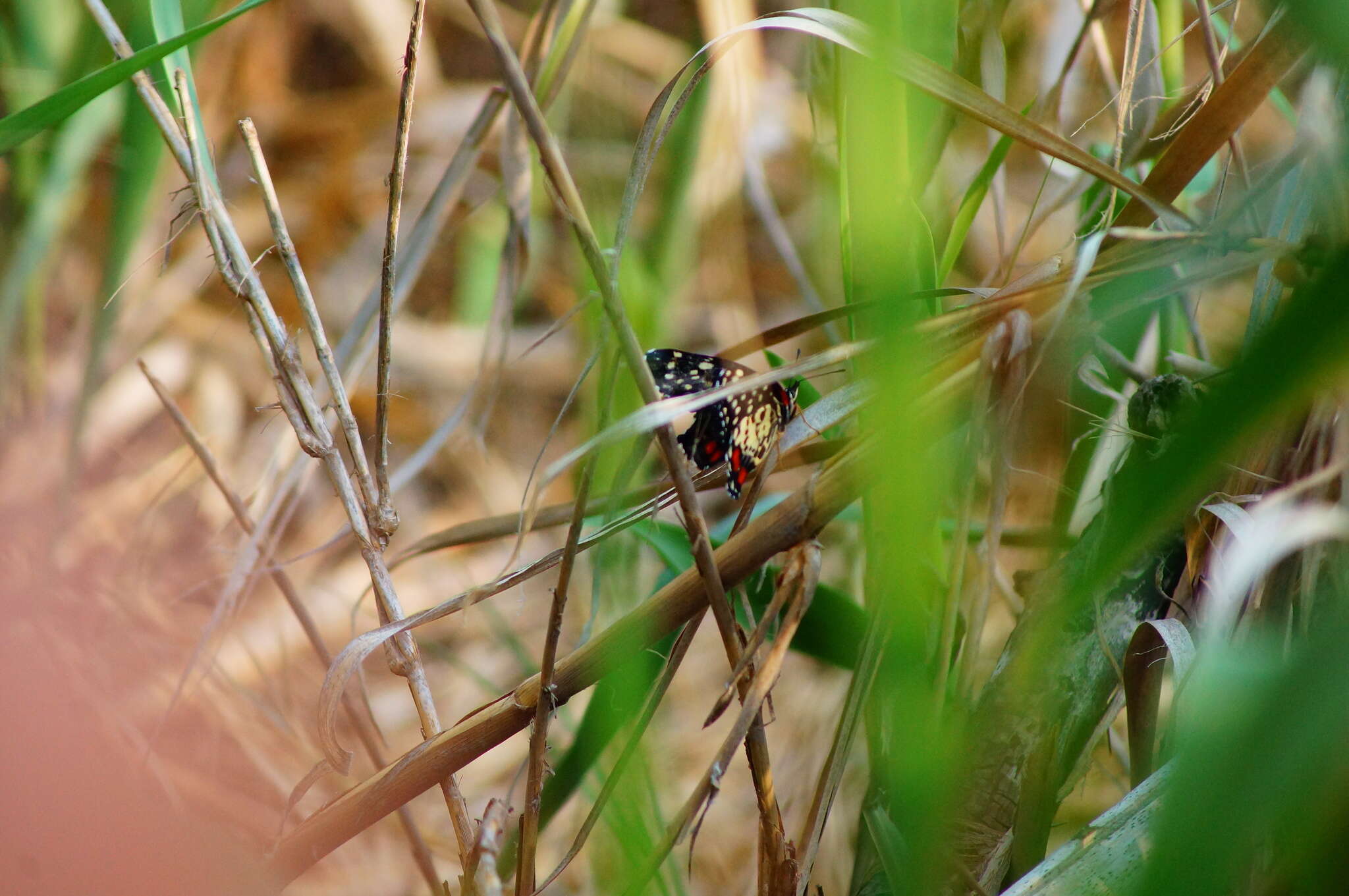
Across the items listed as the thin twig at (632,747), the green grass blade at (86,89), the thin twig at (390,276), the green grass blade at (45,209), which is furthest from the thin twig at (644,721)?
the green grass blade at (45,209)

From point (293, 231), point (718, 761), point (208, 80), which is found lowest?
point (718, 761)

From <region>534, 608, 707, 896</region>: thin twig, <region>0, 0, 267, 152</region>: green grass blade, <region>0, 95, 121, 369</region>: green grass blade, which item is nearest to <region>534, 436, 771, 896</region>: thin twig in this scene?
<region>534, 608, 707, 896</region>: thin twig

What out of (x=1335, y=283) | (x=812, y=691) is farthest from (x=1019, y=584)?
(x=812, y=691)

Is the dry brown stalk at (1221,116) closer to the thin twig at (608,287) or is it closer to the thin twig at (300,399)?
the thin twig at (608,287)

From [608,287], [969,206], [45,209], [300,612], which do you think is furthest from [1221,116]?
[45,209]

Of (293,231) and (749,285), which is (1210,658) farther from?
(293,231)
